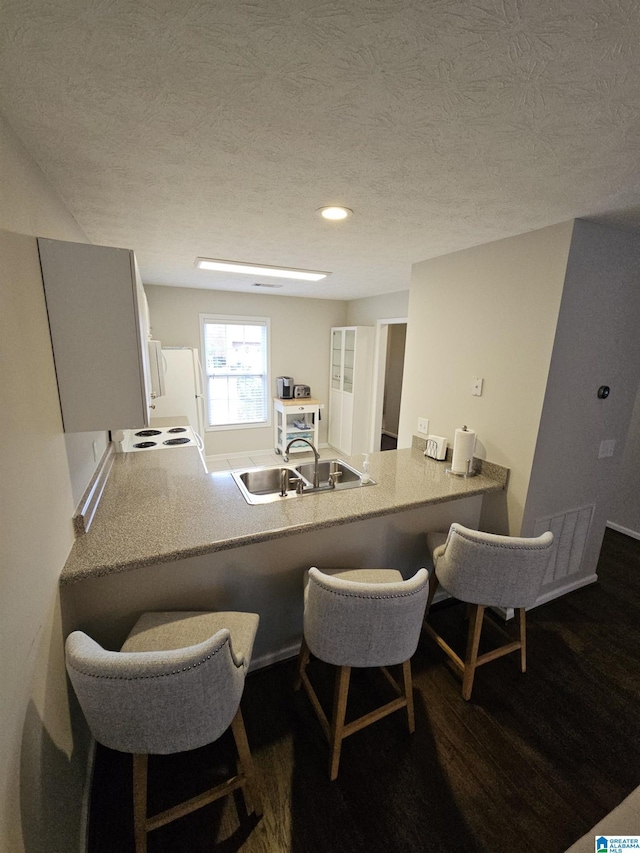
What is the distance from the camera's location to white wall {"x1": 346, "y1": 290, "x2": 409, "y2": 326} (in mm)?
4246

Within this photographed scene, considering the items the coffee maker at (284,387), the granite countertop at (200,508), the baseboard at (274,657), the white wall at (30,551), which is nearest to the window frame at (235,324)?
the coffee maker at (284,387)

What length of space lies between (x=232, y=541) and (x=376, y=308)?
4029 millimetres

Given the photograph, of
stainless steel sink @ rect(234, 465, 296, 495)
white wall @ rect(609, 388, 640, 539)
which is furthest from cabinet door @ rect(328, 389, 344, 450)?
white wall @ rect(609, 388, 640, 539)

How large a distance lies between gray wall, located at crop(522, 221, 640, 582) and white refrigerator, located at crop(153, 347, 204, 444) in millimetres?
3432

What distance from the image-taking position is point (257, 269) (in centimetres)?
303

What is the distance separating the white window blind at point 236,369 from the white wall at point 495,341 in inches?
Result: 113

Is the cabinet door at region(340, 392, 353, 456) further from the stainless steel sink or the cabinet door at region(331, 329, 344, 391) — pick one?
the stainless steel sink

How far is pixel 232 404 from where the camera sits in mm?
5148

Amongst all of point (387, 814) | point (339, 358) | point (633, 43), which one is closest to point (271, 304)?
point (339, 358)

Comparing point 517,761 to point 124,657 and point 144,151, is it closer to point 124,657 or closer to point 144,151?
point 124,657

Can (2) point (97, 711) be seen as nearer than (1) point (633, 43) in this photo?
No

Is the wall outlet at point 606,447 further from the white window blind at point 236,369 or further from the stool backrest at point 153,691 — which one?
the white window blind at point 236,369

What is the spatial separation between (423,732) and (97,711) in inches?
54.9

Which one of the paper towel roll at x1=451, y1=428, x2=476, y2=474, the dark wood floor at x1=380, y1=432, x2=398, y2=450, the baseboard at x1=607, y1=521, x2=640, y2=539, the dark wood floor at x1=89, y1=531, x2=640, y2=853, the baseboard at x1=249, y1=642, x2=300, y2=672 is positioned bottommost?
the dark wood floor at x1=89, y1=531, x2=640, y2=853
